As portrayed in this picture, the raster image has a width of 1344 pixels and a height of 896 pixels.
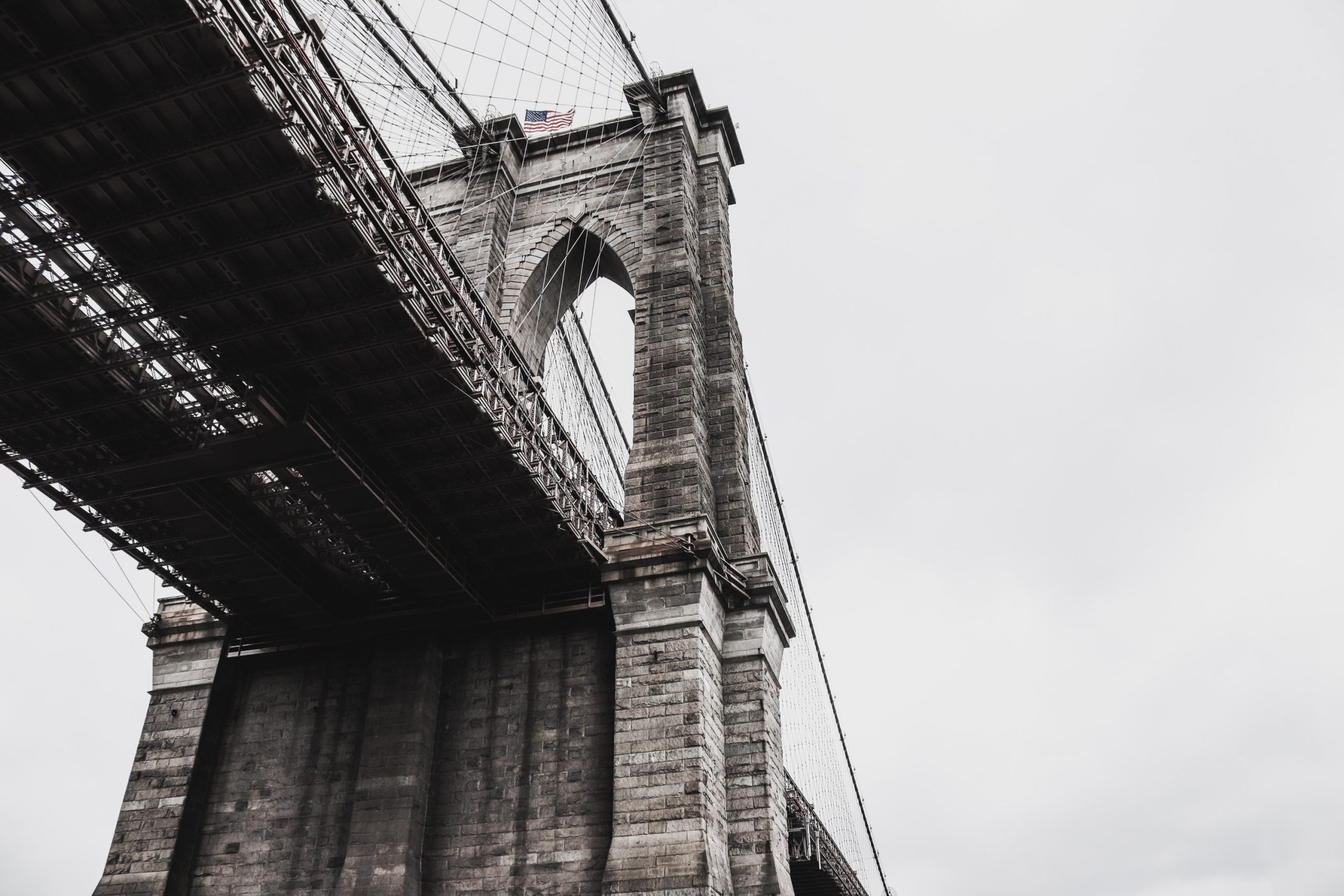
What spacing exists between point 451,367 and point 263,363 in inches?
137

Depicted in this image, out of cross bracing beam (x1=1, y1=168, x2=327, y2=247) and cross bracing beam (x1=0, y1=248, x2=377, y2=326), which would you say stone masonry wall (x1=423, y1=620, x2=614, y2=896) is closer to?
cross bracing beam (x1=0, y1=248, x2=377, y2=326)

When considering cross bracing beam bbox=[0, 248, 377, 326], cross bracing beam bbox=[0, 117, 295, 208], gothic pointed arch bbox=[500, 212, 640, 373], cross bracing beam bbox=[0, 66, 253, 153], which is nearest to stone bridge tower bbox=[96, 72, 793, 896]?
gothic pointed arch bbox=[500, 212, 640, 373]

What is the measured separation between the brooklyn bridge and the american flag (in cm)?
471

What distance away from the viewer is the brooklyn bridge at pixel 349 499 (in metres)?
16.1

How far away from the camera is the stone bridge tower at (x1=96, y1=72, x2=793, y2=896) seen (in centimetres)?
2238

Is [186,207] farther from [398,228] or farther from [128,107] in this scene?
[398,228]

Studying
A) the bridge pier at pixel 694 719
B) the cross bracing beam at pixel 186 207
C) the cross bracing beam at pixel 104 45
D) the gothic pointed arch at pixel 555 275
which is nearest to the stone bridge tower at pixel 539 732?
the bridge pier at pixel 694 719

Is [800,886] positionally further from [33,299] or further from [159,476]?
[33,299]

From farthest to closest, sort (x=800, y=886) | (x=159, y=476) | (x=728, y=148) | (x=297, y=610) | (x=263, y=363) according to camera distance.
A: 1. (x=800, y=886)
2. (x=728, y=148)
3. (x=297, y=610)
4. (x=159, y=476)
5. (x=263, y=363)

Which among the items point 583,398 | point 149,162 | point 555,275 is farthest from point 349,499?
point 583,398

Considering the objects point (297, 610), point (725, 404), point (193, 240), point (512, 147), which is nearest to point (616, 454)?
point (512, 147)

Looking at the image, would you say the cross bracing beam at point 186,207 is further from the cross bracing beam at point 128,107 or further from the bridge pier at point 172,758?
the bridge pier at point 172,758

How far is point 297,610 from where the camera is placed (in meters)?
26.0

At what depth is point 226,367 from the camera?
1959 centimetres
